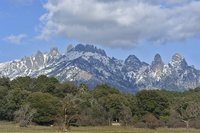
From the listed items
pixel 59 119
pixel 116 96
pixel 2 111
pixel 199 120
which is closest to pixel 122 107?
pixel 116 96

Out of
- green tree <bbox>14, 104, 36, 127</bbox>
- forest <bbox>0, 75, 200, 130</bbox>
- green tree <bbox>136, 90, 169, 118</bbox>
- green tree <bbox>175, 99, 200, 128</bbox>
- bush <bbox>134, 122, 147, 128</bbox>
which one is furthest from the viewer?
green tree <bbox>136, 90, 169, 118</bbox>

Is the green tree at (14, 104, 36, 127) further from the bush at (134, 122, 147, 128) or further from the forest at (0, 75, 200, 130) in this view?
the bush at (134, 122, 147, 128)

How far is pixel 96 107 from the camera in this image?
151 m

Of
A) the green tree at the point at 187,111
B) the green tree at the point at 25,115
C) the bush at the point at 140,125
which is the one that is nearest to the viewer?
the green tree at the point at 25,115

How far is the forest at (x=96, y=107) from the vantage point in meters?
140

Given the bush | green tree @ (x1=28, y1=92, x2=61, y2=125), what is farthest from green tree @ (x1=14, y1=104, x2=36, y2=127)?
the bush

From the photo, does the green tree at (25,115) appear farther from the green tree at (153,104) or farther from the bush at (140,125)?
the green tree at (153,104)

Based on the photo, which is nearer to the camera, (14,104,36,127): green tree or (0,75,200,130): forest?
(14,104,36,127): green tree

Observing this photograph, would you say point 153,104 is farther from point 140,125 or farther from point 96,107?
point 140,125

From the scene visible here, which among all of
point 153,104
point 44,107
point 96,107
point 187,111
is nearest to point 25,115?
point 44,107

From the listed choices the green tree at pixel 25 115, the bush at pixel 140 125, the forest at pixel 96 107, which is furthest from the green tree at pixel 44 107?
the bush at pixel 140 125

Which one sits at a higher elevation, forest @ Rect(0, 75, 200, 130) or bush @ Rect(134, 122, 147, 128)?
forest @ Rect(0, 75, 200, 130)

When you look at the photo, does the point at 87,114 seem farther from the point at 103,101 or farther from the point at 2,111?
the point at 2,111

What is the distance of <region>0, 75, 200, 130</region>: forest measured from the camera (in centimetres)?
13962
